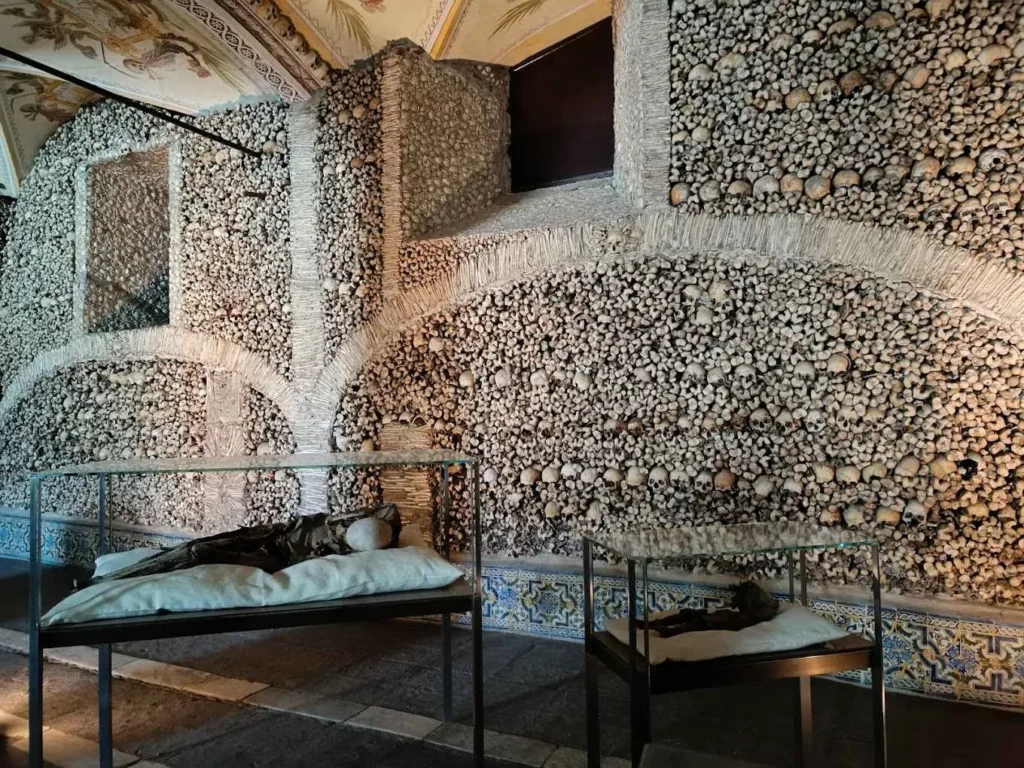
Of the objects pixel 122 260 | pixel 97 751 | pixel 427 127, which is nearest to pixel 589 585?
pixel 97 751

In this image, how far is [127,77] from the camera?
4664mm

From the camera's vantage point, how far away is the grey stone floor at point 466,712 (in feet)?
8.32

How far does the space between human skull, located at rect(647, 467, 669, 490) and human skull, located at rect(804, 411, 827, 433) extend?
687 millimetres

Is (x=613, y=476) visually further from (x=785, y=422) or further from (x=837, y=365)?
(x=837, y=365)

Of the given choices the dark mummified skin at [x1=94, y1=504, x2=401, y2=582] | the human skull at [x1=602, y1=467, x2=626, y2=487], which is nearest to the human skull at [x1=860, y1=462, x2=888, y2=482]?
the human skull at [x1=602, y1=467, x2=626, y2=487]

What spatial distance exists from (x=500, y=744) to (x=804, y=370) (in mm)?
2025

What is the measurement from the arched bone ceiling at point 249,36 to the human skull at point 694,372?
236cm

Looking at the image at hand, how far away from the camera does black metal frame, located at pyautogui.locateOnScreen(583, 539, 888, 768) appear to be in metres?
1.86

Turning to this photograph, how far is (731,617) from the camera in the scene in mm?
2215

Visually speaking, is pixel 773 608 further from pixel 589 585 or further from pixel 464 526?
pixel 464 526

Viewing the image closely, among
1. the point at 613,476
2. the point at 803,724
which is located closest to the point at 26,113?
the point at 613,476

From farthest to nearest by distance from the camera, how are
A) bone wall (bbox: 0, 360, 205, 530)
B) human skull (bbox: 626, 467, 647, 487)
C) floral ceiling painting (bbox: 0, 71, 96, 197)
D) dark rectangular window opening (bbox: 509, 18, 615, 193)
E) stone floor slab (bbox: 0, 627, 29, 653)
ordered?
floral ceiling painting (bbox: 0, 71, 96, 197)
bone wall (bbox: 0, 360, 205, 530)
dark rectangular window opening (bbox: 509, 18, 615, 193)
stone floor slab (bbox: 0, 627, 29, 653)
human skull (bbox: 626, 467, 647, 487)

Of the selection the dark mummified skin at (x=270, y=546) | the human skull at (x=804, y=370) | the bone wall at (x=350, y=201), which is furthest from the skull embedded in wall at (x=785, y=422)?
the bone wall at (x=350, y=201)

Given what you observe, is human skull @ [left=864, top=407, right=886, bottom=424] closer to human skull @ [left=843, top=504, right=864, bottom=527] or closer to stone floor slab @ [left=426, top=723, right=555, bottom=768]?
human skull @ [left=843, top=504, right=864, bottom=527]
